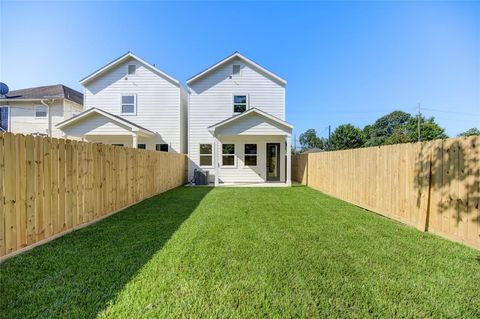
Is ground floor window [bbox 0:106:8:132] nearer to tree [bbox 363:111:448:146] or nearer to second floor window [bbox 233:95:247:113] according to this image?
second floor window [bbox 233:95:247:113]

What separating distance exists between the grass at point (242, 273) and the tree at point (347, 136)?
141ft

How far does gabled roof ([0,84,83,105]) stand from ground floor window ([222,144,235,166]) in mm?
16165

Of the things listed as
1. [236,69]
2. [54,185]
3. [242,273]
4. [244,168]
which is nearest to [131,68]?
[236,69]

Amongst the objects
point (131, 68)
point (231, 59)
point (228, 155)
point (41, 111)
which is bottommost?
point (228, 155)

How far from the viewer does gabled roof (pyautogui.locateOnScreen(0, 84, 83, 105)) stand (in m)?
22.1

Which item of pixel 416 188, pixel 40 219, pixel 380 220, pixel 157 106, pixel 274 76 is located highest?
pixel 274 76

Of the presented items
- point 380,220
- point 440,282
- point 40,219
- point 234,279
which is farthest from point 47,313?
point 380,220

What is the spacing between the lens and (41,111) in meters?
21.9

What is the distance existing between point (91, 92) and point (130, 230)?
1469 cm

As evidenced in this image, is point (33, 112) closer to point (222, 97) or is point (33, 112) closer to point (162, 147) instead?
point (162, 147)

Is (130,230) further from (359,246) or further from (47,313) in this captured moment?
(359,246)

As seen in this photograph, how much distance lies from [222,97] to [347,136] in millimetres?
35282

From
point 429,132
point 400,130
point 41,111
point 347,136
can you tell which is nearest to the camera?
point 41,111

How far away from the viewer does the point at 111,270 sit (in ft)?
10.9
